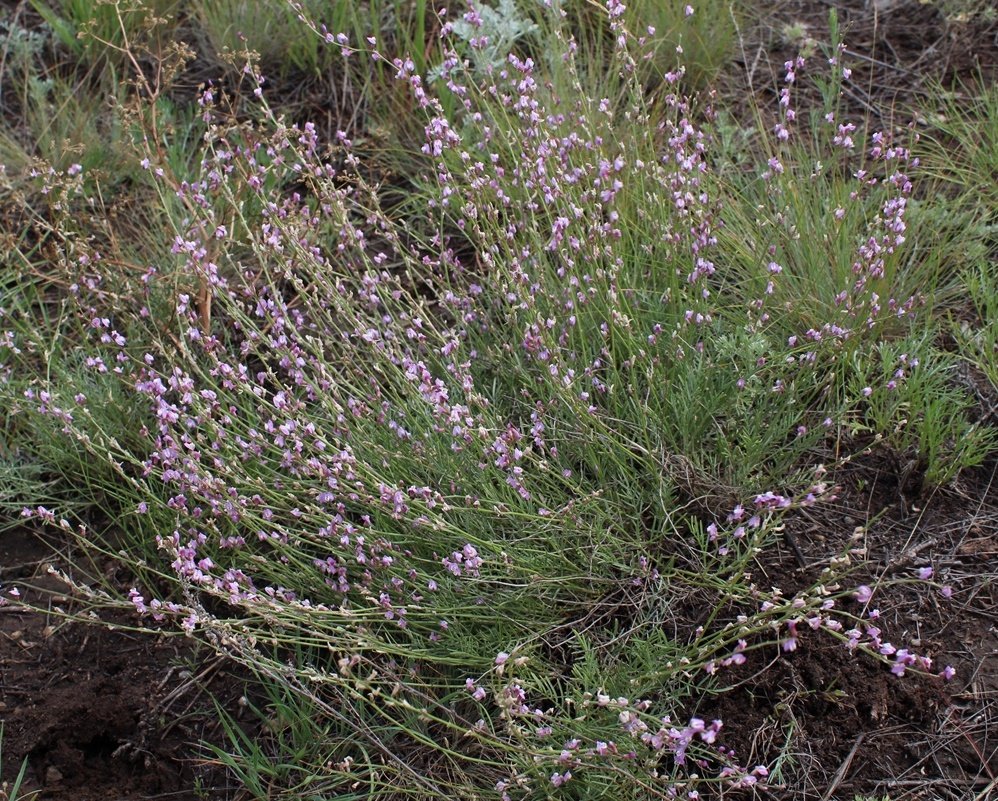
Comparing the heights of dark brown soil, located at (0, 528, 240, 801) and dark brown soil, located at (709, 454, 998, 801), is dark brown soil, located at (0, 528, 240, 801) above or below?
below

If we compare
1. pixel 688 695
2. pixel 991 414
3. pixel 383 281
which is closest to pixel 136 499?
pixel 383 281

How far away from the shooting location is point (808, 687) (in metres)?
2.20

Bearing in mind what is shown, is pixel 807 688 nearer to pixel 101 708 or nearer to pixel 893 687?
pixel 893 687

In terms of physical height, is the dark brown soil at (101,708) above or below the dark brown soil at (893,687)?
below

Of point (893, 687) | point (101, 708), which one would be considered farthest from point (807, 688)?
point (101, 708)

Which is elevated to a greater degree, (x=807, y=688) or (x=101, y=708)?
(x=807, y=688)

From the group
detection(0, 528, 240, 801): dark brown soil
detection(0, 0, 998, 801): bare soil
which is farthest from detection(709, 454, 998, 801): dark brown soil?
detection(0, 528, 240, 801): dark brown soil

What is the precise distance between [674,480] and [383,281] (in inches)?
45.7

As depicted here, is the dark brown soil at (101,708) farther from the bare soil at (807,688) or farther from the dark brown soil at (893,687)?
the dark brown soil at (893,687)

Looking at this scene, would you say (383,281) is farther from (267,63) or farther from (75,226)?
(267,63)

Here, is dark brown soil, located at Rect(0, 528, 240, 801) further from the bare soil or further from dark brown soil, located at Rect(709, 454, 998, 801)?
dark brown soil, located at Rect(709, 454, 998, 801)

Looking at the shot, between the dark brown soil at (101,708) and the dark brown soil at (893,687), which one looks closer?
the dark brown soil at (893,687)

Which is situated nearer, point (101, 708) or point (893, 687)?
point (893, 687)

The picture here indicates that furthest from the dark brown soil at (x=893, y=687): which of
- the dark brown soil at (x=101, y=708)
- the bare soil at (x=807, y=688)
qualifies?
the dark brown soil at (x=101, y=708)
